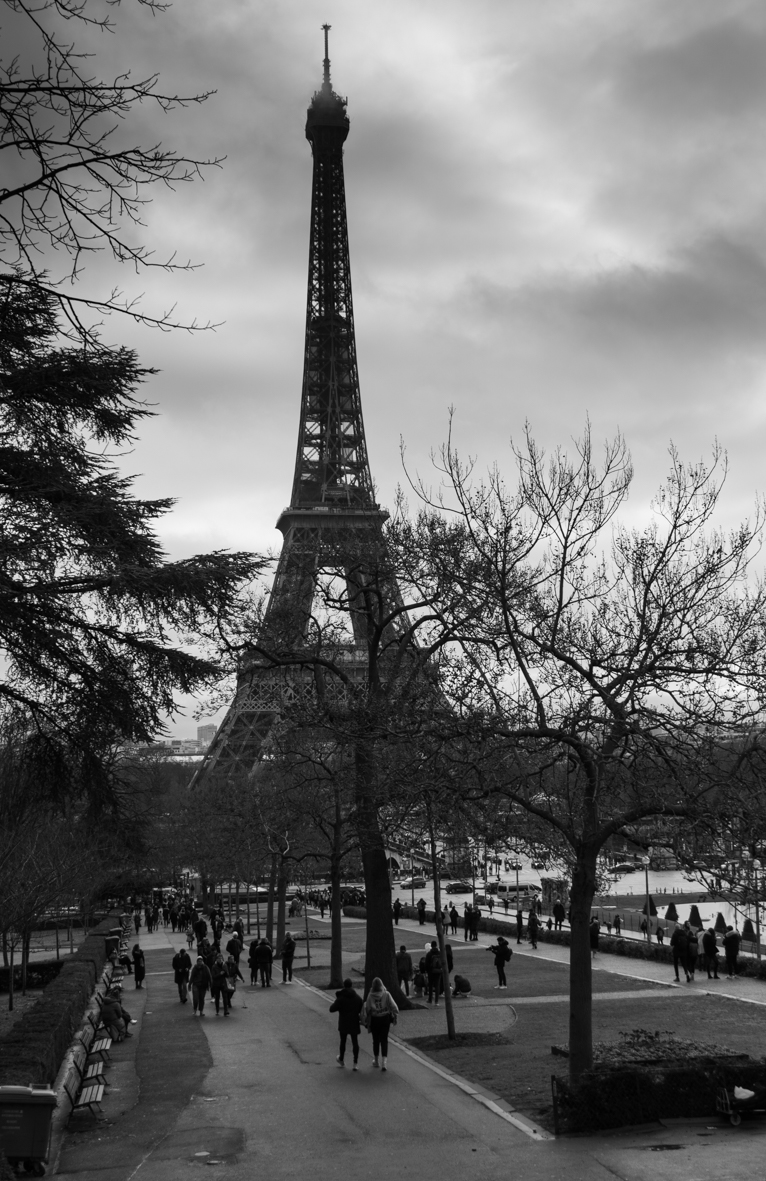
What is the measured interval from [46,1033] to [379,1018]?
16.2ft

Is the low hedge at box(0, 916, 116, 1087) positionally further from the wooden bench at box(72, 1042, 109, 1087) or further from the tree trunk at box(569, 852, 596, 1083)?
the tree trunk at box(569, 852, 596, 1083)

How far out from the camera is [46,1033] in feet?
58.1

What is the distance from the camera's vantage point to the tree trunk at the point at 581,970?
1500cm

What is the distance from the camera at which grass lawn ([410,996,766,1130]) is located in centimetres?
1661

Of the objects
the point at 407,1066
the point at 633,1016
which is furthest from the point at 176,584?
the point at 633,1016

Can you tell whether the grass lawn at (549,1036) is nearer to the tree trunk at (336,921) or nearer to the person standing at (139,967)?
the tree trunk at (336,921)

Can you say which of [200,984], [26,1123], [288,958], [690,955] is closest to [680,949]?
[690,955]

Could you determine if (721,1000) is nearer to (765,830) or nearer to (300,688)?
(300,688)

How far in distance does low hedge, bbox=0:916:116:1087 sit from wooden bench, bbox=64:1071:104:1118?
331 millimetres

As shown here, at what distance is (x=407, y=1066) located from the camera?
18.4 m

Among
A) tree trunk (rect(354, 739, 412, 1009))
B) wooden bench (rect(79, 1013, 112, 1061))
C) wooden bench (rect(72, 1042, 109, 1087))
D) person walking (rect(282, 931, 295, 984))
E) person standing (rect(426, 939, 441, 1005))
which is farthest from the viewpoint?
person walking (rect(282, 931, 295, 984))

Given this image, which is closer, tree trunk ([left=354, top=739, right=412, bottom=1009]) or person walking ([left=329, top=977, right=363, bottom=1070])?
person walking ([left=329, top=977, right=363, bottom=1070])

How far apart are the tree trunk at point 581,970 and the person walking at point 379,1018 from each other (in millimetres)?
3547

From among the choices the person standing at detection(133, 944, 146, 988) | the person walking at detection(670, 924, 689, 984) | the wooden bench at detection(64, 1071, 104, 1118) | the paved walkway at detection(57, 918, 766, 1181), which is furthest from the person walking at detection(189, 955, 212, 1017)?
the person walking at detection(670, 924, 689, 984)
